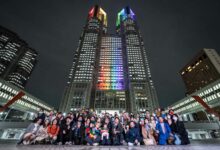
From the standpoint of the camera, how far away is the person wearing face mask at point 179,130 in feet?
21.5

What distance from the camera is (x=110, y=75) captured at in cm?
8712

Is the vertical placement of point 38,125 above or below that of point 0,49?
below

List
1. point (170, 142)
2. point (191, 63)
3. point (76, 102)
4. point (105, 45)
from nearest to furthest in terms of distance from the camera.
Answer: point (170, 142), point (76, 102), point (191, 63), point (105, 45)

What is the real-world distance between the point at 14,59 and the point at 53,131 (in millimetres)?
118983

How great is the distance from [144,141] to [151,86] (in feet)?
245

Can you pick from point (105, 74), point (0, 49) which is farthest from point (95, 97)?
point (0, 49)

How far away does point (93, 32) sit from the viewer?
106375 millimetres

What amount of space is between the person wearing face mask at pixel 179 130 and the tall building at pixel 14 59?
113m

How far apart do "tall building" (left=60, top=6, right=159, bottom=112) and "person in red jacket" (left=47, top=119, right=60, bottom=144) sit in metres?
60.3

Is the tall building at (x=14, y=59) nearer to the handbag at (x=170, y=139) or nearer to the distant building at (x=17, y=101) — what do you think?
the distant building at (x=17, y=101)

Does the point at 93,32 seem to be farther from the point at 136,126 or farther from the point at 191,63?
the point at 136,126

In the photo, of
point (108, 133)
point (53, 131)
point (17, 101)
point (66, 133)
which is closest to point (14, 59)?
point (17, 101)

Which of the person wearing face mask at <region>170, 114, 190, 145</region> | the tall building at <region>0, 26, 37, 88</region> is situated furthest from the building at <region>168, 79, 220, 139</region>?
the tall building at <region>0, 26, 37, 88</region>

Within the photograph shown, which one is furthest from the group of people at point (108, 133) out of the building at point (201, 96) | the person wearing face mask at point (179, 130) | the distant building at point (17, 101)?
the distant building at point (17, 101)
